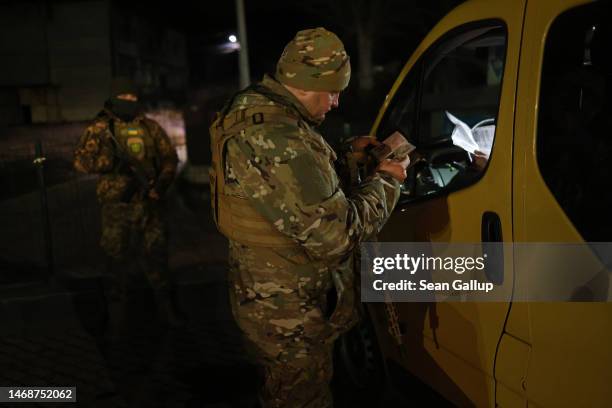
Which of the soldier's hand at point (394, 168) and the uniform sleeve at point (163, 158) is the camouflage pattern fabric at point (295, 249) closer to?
the soldier's hand at point (394, 168)

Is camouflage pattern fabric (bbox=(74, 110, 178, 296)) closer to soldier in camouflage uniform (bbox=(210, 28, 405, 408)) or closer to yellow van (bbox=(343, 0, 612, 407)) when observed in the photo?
soldier in camouflage uniform (bbox=(210, 28, 405, 408))

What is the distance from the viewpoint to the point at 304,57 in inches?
82.8

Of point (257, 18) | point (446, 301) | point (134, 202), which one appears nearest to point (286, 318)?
point (446, 301)

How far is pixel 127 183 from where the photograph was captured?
4523 mm

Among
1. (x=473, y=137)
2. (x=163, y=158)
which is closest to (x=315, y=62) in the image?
(x=473, y=137)

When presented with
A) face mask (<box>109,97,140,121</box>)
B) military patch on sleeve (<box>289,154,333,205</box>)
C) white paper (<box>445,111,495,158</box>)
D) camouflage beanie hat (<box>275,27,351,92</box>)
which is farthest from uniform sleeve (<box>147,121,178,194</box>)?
military patch on sleeve (<box>289,154,333,205</box>)

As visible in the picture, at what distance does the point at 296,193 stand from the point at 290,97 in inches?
15.1

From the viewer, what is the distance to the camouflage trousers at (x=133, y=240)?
14.9ft

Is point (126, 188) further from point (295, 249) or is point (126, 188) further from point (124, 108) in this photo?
point (295, 249)

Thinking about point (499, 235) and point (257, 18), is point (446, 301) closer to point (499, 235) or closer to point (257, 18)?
point (499, 235)

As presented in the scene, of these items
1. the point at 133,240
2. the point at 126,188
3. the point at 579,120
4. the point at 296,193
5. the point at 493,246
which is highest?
the point at 579,120

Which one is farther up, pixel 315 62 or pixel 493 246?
pixel 315 62

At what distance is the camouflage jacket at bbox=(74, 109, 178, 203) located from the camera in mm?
4449

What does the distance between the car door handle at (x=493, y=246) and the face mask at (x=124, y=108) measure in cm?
308
